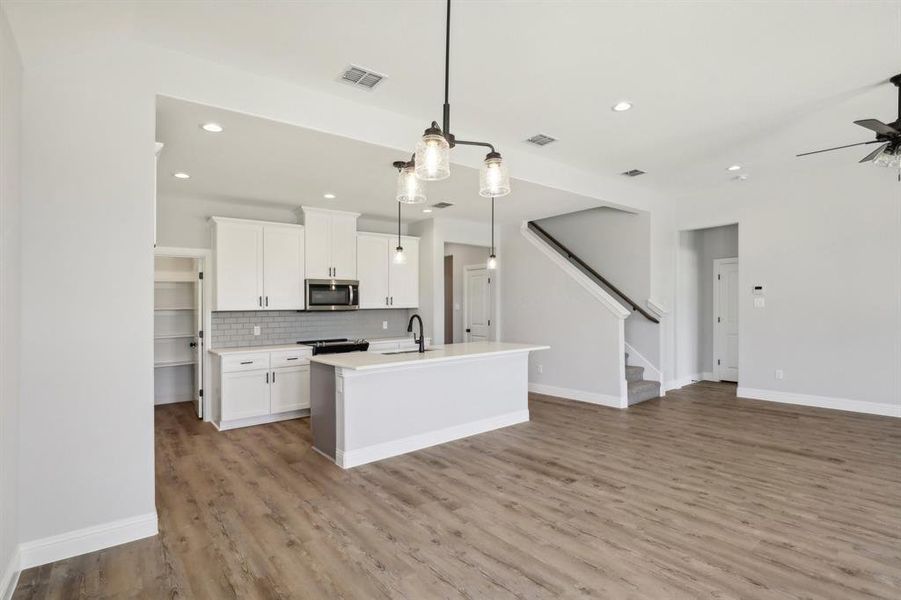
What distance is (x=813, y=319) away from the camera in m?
6.03

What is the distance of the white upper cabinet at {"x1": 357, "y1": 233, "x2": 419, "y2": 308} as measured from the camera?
22.1 feet

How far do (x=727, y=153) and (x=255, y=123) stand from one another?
4.76m

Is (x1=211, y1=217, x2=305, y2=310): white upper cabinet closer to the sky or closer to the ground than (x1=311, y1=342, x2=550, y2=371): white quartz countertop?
closer to the sky

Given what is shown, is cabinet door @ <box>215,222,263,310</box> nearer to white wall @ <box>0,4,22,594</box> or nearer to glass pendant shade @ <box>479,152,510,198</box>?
white wall @ <box>0,4,22,594</box>

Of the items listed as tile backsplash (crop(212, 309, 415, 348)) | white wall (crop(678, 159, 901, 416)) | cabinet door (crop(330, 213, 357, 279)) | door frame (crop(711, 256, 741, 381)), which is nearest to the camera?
white wall (crop(678, 159, 901, 416))

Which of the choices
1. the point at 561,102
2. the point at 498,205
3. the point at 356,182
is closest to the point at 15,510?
the point at 356,182

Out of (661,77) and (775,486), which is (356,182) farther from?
(775,486)

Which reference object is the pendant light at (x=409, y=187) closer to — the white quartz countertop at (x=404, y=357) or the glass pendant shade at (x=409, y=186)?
the glass pendant shade at (x=409, y=186)

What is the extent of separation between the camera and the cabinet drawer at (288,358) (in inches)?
220

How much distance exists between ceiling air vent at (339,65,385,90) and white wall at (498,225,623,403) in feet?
13.9

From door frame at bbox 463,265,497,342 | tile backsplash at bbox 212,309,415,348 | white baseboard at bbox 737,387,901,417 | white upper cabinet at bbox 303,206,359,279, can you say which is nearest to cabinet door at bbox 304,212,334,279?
white upper cabinet at bbox 303,206,359,279

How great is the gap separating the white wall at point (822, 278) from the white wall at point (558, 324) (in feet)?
6.80

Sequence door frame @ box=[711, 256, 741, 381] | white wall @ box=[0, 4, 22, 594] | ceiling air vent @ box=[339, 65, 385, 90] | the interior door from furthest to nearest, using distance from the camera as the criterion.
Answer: door frame @ box=[711, 256, 741, 381]
the interior door
ceiling air vent @ box=[339, 65, 385, 90]
white wall @ box=[0, 4, 22, 594]

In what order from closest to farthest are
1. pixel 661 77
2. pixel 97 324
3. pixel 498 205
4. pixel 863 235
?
pixel 97 324
pixel 661 77
pixel 863 235
pixel 498 205
